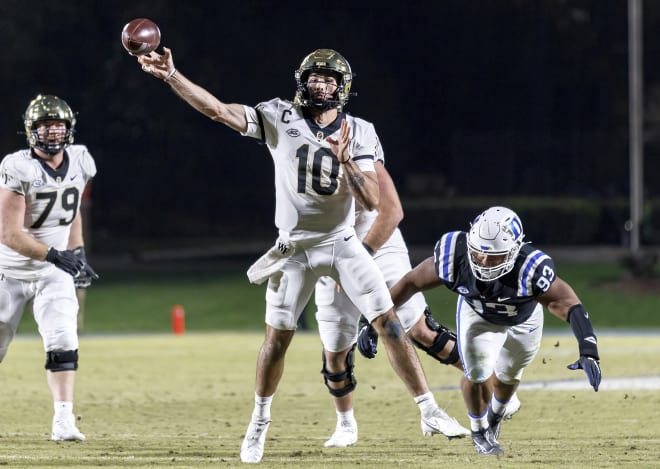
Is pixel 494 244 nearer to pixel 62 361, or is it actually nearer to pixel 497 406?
pixel 497 406

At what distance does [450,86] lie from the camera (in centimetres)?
3997

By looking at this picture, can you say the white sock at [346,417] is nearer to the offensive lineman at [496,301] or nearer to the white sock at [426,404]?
the offensive lineman at [496,301]

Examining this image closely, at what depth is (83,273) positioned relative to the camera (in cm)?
852

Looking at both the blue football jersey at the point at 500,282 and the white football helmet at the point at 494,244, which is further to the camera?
the blue football jersey at the point at 500,282

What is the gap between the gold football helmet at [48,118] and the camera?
27.2 ft

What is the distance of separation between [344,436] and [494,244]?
1693 mm

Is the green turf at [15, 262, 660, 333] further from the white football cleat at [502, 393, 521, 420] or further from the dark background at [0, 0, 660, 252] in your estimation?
the white football cleat at [502, 393, 521, 420]

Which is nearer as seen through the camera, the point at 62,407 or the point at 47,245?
the point at 62,407

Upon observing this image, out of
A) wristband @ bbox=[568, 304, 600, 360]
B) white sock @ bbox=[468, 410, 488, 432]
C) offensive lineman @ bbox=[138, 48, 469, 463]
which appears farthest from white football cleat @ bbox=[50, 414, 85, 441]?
wristband @ bbox=[568, 304, 600, 360]

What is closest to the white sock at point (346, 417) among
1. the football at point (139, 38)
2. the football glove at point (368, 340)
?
the football glove at point (368, 340)

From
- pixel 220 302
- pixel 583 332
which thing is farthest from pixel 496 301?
pixel 220 302

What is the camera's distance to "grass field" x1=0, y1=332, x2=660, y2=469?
729cm

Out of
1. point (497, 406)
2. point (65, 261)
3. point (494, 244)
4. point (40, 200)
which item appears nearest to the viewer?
point (494, 244)

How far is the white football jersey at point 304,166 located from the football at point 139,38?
58 cm
